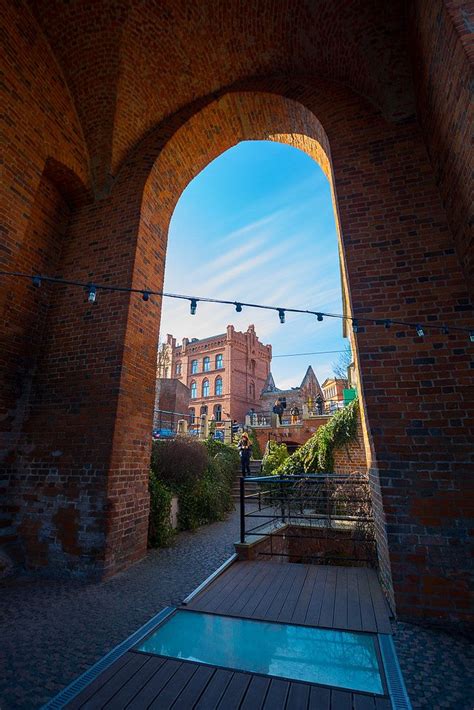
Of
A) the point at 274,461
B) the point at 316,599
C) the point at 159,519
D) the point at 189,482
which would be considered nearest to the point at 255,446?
the point at 274,461

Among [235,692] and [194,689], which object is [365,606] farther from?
[194,689]

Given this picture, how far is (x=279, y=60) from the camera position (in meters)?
5.71

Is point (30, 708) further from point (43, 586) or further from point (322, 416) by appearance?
point (322, 416)

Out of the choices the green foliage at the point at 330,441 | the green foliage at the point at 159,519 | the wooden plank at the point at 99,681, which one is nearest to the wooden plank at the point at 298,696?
the wooden plank at the point at 99,681

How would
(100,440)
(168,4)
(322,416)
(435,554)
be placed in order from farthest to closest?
(322,416) < (168,4) < (100,440) < (435,554)

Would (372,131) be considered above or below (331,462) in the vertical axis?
above

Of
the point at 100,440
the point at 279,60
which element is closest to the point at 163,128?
the point at 279,60

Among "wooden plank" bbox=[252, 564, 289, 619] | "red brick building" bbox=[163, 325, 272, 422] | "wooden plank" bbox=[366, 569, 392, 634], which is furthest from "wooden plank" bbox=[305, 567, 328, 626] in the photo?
"red brick building" bbox=[163, 325, 272, 422]

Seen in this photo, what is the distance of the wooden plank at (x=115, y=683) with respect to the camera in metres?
1.97

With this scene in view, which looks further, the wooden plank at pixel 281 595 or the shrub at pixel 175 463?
the shrub at pixel 175 463

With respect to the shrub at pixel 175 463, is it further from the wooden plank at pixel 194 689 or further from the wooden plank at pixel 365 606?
the wooden plank at pixel 194 689

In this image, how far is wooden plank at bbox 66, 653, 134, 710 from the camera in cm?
197

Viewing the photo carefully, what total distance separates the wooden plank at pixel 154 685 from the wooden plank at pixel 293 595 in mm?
1073

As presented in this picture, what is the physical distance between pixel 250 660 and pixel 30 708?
1360 millimetres
